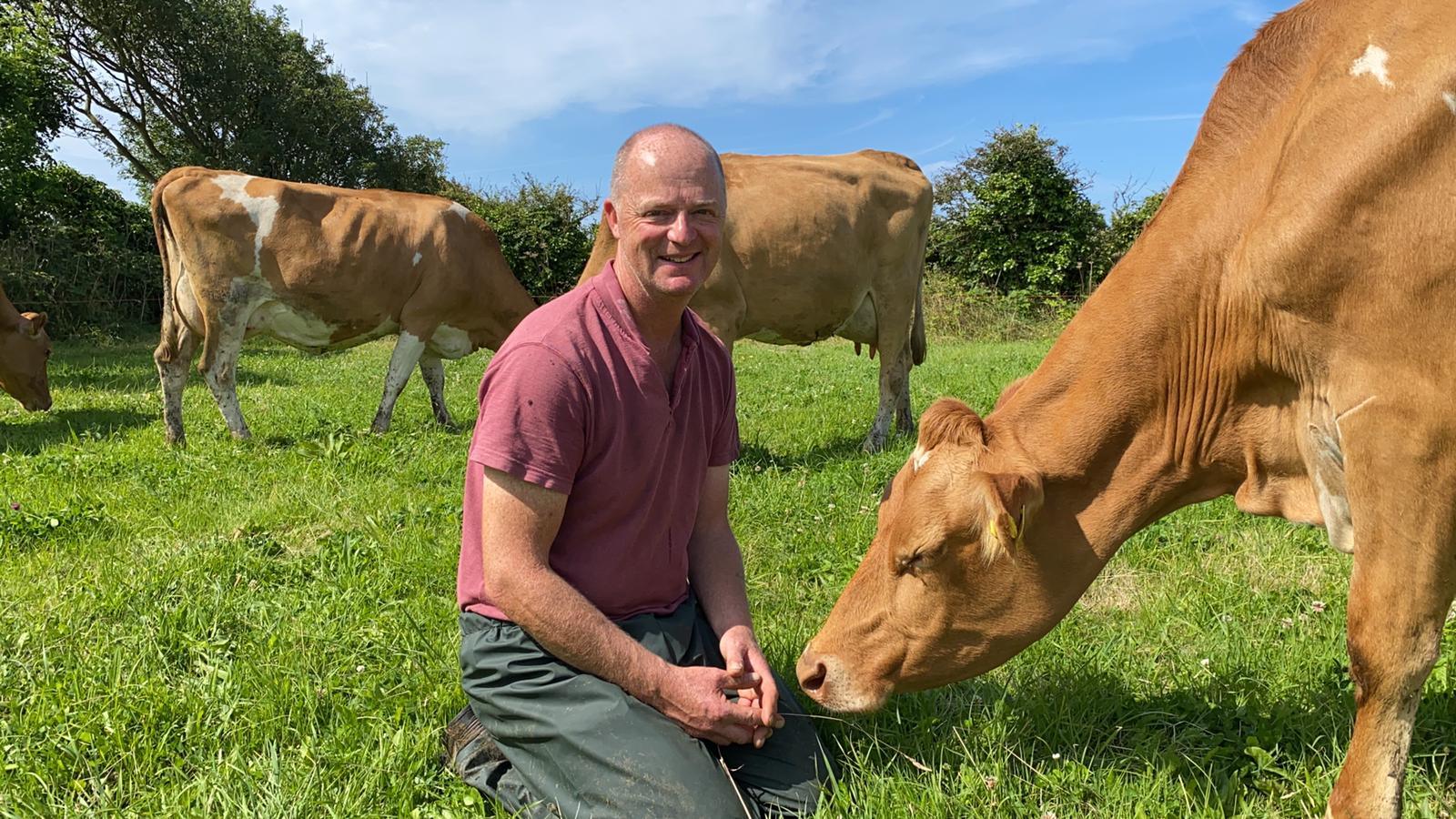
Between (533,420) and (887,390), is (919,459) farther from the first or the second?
(887,390)

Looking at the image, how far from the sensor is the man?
2.58 m

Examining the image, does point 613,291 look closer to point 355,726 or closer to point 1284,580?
point 355,726

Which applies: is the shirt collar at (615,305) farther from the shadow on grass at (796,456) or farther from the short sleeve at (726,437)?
the shadow on grass at (796,456)

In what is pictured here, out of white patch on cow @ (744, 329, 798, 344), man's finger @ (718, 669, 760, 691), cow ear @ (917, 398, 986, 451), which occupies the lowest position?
man's finger @ (718, 669, 760, 691)

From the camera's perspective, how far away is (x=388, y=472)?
23.1 ft

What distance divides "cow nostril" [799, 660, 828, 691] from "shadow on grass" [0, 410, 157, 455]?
7.90m

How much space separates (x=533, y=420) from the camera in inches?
102

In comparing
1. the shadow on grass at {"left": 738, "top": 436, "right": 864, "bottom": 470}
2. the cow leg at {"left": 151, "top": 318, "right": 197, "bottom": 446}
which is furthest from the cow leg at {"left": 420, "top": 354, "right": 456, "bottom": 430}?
the shadow on grass at {"left": 738, "top": 436, "right": 864, "bottom": 470}

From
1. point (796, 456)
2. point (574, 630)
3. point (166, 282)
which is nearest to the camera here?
point (574, 630)

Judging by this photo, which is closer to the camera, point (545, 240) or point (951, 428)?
point (951, 428)

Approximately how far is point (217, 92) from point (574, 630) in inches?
1284

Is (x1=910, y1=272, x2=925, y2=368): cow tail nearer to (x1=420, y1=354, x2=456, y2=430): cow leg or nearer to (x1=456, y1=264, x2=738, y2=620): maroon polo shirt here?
(x1=420, y1=354, x2=456, y2=430): cow leg

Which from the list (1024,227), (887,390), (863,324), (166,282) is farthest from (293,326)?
(1024,227)

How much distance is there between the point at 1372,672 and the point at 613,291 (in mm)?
2387
